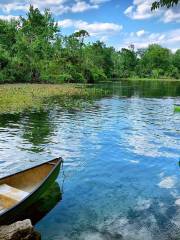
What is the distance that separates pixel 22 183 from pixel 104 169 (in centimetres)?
533

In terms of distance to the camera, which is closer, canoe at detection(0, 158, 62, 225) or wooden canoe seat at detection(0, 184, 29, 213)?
canoe at detection(0, 158, 62, 225)

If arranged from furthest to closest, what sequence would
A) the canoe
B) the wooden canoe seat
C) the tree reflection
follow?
the tree reflection, the wooden canoe seat, the canoe

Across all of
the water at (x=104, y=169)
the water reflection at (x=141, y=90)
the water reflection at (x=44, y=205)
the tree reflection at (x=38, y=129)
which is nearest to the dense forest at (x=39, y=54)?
the water reflection at (x=141, y=90)

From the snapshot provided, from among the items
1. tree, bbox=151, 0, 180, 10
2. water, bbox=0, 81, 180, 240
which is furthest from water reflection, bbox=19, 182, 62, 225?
tree, bbox=151, 0, 180, 10

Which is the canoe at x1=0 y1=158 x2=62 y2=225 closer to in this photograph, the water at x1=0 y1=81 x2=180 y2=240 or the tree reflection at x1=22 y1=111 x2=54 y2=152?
the water at x1=0 y1=81 x2=180 y2=240

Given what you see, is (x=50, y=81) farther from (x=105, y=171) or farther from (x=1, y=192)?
(x=1, y=192)

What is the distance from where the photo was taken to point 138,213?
40.9 ft

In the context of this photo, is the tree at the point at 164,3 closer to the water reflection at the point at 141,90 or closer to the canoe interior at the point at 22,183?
the canoe interior at the point at 22,183

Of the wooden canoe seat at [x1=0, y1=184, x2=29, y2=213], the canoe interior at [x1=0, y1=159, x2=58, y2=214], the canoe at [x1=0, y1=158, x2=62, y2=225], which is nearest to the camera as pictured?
the canoe at [x1=0, y1=158, x2=62, y2=225]

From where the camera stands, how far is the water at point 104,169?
11516mm

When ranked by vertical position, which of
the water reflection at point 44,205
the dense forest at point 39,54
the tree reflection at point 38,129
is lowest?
the water reflection at point 44,205

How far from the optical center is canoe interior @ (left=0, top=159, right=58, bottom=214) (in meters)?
11.6

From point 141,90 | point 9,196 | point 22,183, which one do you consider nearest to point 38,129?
point 22,183

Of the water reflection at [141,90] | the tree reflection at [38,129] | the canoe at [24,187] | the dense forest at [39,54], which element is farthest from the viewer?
the dense forest at [39,54]
